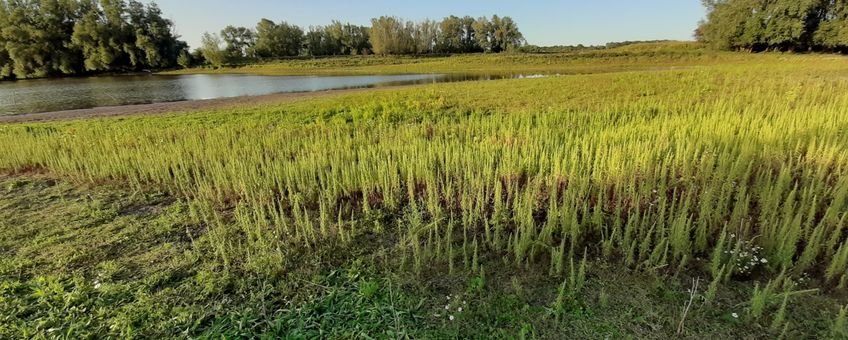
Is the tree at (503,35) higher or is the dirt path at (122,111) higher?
the tree at (503,35)

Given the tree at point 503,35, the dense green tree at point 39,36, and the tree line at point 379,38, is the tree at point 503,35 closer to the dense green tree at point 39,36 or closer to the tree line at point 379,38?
the tree line at point 379,38

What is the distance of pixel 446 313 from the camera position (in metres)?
2.93

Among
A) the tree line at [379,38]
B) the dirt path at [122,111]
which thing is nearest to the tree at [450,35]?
the tree line at [379,38]

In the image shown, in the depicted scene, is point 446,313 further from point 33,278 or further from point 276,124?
point 276,124

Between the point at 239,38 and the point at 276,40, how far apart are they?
439 inches

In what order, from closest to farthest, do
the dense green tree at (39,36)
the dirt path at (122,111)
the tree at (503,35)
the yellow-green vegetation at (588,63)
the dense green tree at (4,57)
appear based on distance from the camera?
the dirt path at (122,111), the yellow-green vegetation at (588,63), the dense green tree at (4,57), the dense green tree at (39,36), the tree at (503,35)

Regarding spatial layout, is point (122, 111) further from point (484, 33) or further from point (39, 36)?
point (484, 33)

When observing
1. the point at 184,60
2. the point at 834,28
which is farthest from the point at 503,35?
the point at 184,60

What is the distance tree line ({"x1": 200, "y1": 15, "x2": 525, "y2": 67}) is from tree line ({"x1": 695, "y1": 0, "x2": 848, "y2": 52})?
45.4m

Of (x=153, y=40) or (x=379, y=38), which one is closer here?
(x=153, y=40)

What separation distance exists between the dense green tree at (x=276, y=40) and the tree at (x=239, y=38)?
2512 millimetres

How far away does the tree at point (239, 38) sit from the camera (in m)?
94.0

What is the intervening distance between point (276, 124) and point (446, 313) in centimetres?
882

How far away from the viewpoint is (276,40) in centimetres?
9431
